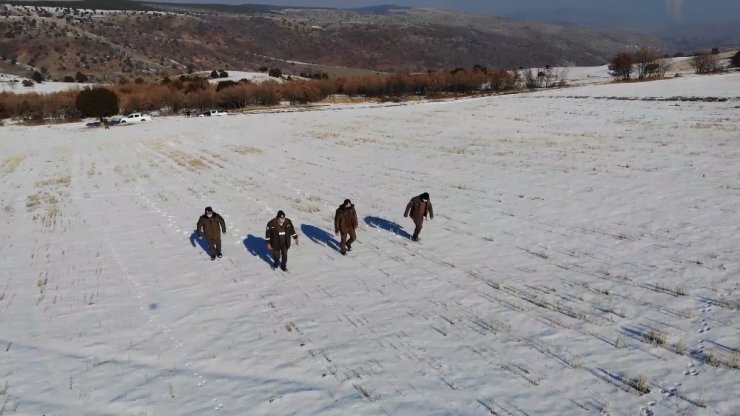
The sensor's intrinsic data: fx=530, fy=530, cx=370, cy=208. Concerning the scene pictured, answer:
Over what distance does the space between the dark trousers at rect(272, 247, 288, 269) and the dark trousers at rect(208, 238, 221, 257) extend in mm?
2029

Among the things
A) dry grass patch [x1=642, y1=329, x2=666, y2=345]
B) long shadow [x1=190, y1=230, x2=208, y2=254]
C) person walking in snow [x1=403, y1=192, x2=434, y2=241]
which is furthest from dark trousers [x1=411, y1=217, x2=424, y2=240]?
dry grass patch [x1=642, y1=329, x2=666, y2=345]

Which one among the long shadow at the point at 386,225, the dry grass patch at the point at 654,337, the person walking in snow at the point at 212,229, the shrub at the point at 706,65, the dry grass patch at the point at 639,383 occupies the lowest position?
the dry grass patch at the point at 639,383

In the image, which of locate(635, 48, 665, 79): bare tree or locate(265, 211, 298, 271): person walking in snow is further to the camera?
locate(635, 48, 665, 79): bare tree

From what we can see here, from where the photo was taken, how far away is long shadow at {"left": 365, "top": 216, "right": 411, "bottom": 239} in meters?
18.6

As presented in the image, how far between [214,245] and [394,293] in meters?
6.47

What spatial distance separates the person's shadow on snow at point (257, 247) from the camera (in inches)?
663

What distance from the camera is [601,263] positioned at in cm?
1459

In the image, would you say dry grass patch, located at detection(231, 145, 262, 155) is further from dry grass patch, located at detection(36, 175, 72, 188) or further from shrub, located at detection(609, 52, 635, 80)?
shrub, located at detection(609, 52, 635, 80)

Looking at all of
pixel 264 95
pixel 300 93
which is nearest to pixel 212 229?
pixel 264 95

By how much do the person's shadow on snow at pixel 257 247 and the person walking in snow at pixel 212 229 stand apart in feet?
3.77

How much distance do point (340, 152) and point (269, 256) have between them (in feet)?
72.9

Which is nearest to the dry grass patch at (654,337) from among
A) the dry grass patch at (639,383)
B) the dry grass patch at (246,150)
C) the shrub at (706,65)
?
the dry grass patch at (639,383)

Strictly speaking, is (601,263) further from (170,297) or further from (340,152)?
(340,152)

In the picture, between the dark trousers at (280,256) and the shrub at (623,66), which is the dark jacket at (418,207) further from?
the shrub at (623,66)
